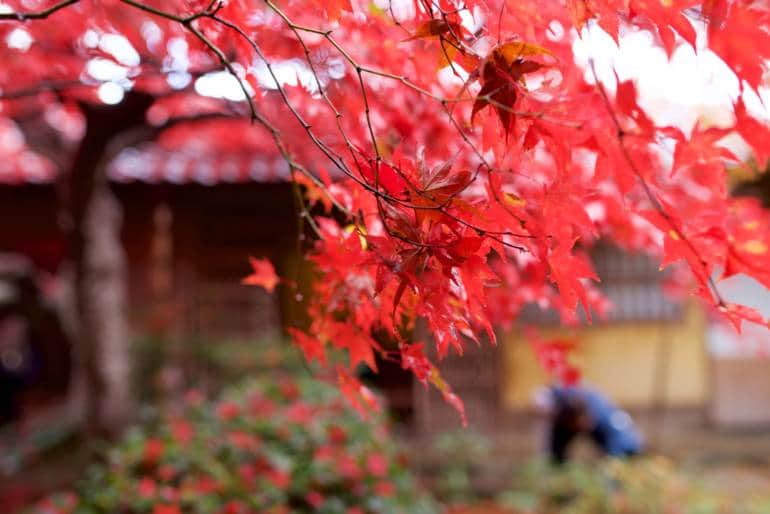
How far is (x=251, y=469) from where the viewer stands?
4438mm

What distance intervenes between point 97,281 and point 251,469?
197 cm

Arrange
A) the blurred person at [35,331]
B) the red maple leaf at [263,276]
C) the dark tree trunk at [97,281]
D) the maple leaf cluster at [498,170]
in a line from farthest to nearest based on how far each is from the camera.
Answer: the blurred person at [35,331], the dark tree trunk at [97,281], the red maple leaf at [263,276], the maple leaf cluster at [498,170]

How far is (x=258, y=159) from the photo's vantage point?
25.5ft

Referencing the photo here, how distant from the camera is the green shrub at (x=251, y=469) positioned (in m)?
4.07

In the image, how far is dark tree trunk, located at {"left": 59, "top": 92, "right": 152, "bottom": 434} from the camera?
16.7 feet

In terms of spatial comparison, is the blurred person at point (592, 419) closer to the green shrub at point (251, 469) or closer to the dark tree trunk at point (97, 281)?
the green shrub at point (251, 469)

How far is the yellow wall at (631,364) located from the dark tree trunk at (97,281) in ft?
15.3

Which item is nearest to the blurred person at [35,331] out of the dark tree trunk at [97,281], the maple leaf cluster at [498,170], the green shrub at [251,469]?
the dark tree trunk at [97,281]

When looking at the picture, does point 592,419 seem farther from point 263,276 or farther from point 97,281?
point 263,276

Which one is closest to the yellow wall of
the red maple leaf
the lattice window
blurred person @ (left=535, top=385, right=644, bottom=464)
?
the lattice window

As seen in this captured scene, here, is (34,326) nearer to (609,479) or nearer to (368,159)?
(609,479)

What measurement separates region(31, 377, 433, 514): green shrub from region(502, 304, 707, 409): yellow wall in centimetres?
324

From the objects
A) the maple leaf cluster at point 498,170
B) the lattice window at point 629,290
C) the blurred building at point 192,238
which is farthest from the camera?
the lattice window at point 629,290

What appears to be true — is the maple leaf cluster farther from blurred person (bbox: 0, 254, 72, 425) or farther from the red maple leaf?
blurred person (bbox: 0, 254, 72, 425)
